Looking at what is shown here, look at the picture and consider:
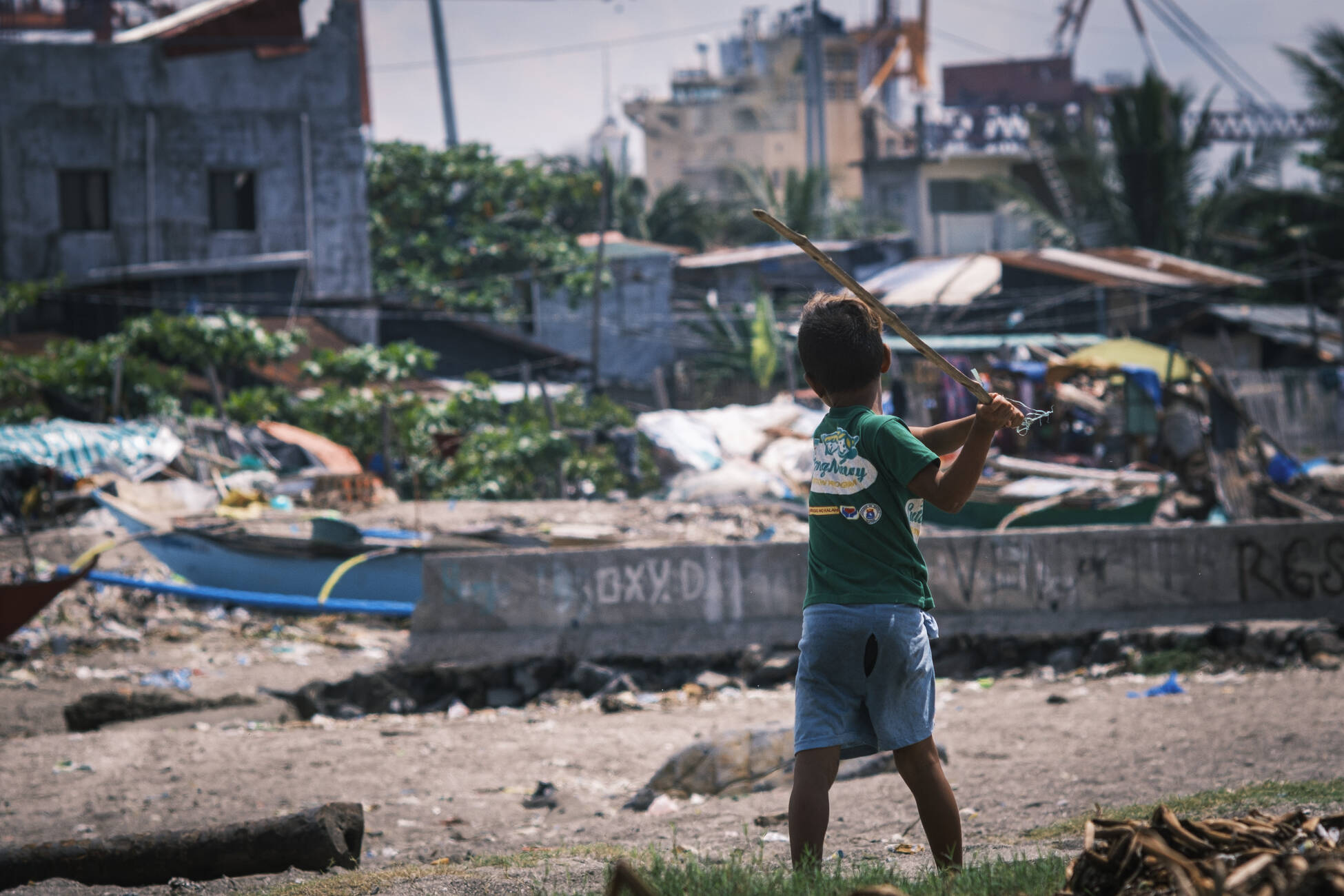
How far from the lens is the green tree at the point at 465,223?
2938cm

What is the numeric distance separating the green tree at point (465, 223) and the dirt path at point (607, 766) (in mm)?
22448

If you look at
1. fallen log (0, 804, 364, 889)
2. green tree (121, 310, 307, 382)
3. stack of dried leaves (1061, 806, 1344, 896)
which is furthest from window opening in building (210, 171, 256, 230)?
stack of dried leaves (1061, 806, 1344, 896)

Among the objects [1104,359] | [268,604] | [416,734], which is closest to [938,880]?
[416,734]

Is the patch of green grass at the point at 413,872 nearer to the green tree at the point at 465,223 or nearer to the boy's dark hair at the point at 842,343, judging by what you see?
the boy's dark hair at the point at 842,343

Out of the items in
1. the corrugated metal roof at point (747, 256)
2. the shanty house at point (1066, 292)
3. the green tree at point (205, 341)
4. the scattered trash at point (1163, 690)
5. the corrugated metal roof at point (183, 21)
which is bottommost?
the scattered trash at point (1163, 690)

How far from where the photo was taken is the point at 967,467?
9.53 ft

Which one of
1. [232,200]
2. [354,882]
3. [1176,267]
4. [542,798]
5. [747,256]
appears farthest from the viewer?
[747,256]

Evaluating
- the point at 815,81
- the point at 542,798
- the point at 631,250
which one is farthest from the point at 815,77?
the point at 542,798

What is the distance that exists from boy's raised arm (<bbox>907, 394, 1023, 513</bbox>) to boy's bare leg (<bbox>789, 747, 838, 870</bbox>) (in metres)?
0.67

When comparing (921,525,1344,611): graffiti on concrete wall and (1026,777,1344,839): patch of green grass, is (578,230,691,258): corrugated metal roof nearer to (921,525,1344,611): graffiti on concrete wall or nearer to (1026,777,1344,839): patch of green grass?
(921,525,1344,611): graffiti on concrete wall

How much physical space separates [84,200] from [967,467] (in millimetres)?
25642

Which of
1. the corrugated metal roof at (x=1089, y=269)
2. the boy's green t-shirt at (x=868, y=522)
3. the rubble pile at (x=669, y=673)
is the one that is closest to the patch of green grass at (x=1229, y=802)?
the boy's green t-shirt at (x=868, y=522)

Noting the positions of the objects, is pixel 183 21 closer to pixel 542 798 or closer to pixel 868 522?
pixel 542 798

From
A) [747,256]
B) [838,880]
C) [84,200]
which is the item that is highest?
[84,200]
